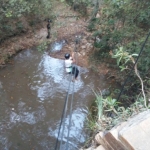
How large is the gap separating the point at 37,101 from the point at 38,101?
0.03m

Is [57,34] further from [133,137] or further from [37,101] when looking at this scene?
[133,137]

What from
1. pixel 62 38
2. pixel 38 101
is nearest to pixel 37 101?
pixel 38 101

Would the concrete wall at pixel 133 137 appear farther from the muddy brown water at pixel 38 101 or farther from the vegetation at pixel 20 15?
the vegetation at pixel 20 15

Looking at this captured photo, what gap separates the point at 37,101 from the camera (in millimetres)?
5484

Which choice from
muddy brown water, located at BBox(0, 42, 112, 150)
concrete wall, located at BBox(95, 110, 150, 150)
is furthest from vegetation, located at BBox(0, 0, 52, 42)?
concrete wall, located at BBox(95, 110, 150, 150)

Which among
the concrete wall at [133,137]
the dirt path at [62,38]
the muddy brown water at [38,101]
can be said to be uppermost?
the concrete wall at [133,137]

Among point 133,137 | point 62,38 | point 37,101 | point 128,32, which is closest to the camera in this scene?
point 133,137

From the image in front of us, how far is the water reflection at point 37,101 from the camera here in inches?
181

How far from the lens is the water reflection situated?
15.1 ft

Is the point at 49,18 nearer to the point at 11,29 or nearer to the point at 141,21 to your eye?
the point at 11,29

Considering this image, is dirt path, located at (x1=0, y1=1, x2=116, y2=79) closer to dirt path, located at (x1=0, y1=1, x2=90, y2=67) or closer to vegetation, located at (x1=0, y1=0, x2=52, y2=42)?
dirt path, located at (x1=0, y1=1, x2=90, y2=67)

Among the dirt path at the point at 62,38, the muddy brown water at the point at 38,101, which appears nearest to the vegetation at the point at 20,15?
the dirt path at the point at 62,38

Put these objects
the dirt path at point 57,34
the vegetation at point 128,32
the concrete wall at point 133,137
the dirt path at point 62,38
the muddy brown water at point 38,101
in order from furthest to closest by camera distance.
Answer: the dirt path at point 57,34 → the dirt path at point 62,38 → the vegetation at point 128,32 → the muddy brown water at point 38,101 → the concrete wall at point 133,137

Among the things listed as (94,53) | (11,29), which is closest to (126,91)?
(94,53)
